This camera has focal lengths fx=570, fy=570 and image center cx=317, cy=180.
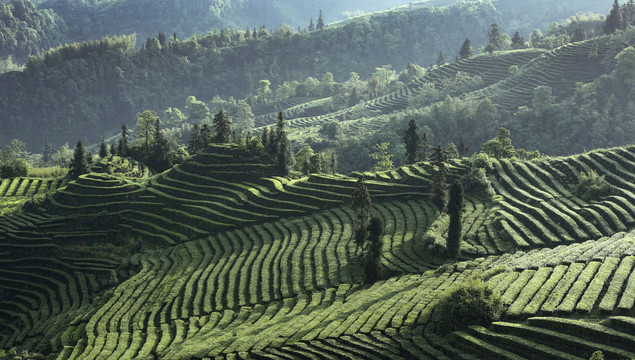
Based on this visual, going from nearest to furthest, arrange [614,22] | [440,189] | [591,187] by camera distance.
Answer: [591,187] < [440,189] < [614,22]

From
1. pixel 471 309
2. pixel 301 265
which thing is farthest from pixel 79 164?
pixel 471 309

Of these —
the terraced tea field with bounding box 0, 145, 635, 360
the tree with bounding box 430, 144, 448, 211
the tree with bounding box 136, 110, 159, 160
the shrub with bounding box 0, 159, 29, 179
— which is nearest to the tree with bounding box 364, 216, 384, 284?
the terraced tea field with bounding box 0, 145, 635, 360

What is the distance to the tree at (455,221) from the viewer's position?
65.4 metres

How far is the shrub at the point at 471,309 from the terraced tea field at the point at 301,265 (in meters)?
1.01

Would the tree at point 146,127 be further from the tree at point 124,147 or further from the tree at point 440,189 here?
the tree at point 440,189

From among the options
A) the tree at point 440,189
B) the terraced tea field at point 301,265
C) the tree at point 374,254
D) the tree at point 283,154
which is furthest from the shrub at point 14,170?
the tree at point 374,254

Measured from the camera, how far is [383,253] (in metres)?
70.7

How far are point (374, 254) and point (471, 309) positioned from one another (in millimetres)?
21150

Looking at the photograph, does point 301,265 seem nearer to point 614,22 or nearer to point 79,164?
point 79,164

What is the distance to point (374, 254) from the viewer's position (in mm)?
64375

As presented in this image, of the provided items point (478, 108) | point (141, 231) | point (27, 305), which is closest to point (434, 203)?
→ point (141, 231)

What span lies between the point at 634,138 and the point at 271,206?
117028 mm

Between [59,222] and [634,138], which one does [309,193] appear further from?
[634,138]

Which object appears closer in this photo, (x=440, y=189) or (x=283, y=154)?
(x=440, y=189)
